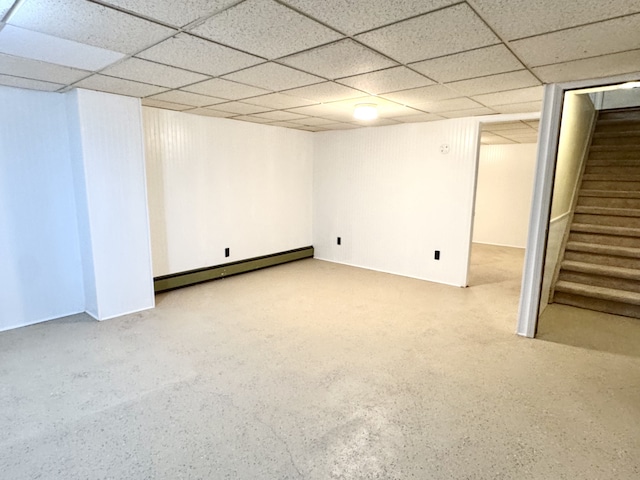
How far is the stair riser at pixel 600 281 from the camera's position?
4083mm

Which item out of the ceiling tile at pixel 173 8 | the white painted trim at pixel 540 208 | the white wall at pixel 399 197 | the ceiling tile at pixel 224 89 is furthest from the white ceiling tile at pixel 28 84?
the white painted trim at pixel 540 208

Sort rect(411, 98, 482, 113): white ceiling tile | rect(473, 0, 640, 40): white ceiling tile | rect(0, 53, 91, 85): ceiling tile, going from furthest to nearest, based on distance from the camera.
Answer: rect(411, 98, 482, 113): white ceiling tile, rect(0, 53, 91, 85): ceiling tile, rect(473, 0, 640, 40): white ceiling tile

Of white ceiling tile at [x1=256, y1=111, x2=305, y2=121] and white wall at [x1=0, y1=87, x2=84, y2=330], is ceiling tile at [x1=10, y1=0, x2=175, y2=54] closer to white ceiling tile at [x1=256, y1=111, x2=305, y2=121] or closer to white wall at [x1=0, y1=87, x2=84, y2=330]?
white wall at [x1=0, y1=87, x2=84, y2=330]

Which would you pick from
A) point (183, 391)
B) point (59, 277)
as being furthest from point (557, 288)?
point (59, 277)

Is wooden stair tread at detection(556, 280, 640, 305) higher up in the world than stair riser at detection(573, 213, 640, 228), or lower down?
lower down

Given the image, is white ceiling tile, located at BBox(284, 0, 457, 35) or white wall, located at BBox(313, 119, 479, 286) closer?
white ceiling tile, located at BBox(284, 0, 457, 35)

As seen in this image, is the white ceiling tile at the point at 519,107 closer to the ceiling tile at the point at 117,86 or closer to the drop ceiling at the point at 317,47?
the drop ceiling at the point at 317,47

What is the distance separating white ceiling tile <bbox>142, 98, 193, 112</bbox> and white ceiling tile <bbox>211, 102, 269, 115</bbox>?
0.37 m

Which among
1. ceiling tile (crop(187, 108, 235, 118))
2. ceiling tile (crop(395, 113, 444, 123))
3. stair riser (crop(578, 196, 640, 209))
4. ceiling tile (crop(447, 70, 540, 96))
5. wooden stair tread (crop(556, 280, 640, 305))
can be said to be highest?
ceiling tile (crop(395, 113, 444, 123))

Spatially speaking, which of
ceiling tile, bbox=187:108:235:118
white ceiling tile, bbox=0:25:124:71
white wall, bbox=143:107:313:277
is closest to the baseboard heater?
white wall, bbox=143:107:313:277

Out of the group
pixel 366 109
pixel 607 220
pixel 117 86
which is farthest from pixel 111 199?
pixel 607 220

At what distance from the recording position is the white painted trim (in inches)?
119

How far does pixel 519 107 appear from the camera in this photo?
3863 mm

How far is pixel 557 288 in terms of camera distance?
4285 millimetres
